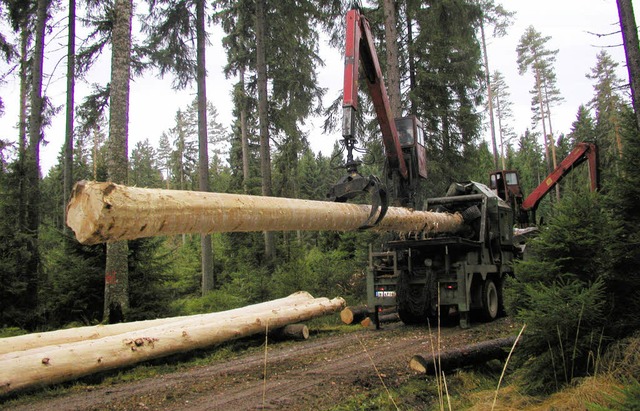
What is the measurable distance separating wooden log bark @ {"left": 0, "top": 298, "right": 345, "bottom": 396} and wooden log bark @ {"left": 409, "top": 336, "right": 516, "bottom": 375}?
74.2 inches

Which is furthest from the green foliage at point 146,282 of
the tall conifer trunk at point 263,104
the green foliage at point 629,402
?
the green foliage at point 629,402

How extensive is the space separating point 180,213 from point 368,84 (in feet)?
19.6

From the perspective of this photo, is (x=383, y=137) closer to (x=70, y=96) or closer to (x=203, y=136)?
(x=203, y=136)

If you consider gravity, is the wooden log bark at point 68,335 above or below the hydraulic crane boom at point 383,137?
below

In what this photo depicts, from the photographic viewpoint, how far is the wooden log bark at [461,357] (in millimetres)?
5578

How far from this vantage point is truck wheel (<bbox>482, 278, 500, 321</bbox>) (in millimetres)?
10633

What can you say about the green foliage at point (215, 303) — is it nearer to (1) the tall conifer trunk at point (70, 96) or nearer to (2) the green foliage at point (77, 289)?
(2) the green foliage at point (77, 289)

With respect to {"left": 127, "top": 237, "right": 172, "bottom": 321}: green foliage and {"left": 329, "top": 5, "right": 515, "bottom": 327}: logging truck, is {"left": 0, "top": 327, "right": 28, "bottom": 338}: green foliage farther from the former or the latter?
{"left": 329, "top": 5, "right": 515, "bottom": 327}: logging truck

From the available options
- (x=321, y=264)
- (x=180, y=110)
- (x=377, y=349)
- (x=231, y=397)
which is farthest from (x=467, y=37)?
(x=180, y=110)

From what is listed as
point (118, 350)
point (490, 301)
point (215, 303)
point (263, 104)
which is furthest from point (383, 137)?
point (263, 104)

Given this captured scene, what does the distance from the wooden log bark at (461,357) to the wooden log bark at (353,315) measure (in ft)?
17.7

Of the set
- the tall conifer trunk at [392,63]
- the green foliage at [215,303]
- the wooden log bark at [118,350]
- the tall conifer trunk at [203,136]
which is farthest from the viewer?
the tall conifer trunk at [203,136]

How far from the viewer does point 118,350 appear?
23.0 ft

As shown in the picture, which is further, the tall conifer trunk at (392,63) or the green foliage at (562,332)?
the tall conifer trunk at (392,63)
